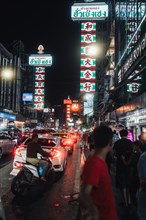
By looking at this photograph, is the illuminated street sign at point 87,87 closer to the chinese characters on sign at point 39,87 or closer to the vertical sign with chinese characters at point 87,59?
the vertical sign with chinese characters at point 87,59

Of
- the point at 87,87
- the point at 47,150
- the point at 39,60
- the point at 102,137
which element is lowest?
the point at 47,150

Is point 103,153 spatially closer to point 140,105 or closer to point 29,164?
point 29,164

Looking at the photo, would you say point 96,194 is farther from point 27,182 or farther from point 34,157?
point 34,157

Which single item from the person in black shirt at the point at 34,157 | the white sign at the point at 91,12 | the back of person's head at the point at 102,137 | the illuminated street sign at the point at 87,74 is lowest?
the person in black shirt at the point at 34,157

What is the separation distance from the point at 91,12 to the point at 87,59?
4816 mm

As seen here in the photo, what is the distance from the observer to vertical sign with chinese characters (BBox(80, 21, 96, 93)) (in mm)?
25828

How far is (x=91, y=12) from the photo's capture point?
1064 inches

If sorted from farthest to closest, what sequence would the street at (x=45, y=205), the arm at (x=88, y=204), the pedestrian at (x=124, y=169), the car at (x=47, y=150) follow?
the car at (x=47, y=150), the pedestrian at (x=124, y=169), the street at (x=45, y=205), the arm at (x=88, y=204)

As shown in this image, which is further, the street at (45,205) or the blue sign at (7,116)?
the blue sign at (7,116)

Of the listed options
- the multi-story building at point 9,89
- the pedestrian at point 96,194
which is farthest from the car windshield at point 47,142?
the multi-story building at point 9,89

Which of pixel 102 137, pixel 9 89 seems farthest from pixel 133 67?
pixel 9 89

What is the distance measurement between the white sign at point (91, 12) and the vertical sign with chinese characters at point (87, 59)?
77cm

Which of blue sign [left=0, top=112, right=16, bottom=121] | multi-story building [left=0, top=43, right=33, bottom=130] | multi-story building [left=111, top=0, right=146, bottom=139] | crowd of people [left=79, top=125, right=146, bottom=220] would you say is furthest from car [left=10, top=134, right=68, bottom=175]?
blue sign [left=0, top=112, right=16, bottom=121]

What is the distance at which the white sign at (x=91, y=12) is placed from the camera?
2664cm
